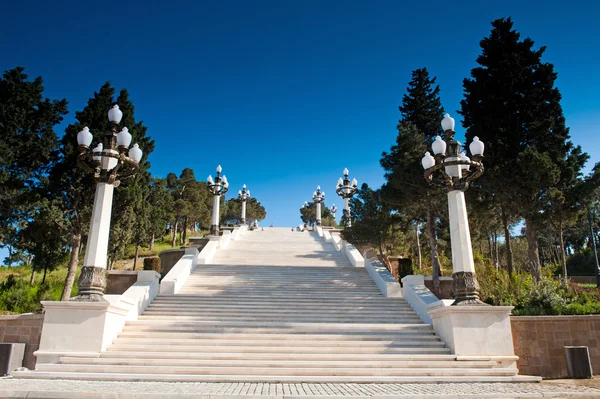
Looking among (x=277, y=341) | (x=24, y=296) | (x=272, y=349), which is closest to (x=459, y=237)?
(x=277, y=341)

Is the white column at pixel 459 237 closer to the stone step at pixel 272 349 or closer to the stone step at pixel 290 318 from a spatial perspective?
the stone step at pixel 272 349

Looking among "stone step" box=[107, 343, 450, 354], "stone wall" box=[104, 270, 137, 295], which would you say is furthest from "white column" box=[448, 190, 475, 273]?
"stone wall" box=[104, 270, 137, 295]

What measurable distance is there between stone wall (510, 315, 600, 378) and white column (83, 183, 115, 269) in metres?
9.67

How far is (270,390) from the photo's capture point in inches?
259

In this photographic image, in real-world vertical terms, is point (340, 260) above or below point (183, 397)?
above

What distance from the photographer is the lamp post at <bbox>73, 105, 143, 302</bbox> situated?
927cm

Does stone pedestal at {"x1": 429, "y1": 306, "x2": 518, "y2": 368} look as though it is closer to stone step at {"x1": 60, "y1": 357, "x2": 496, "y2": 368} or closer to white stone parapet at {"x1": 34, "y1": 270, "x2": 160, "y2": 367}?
stone step at {"x1": 60, "y1": 357, "x2": 496, "y2": 368}

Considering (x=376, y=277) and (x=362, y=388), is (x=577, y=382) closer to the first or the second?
(x=362, y=388)

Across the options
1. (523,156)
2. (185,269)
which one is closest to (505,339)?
(523,156)

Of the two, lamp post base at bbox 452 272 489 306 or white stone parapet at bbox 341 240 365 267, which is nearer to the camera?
lamp post base at bbox 452 272 489 306

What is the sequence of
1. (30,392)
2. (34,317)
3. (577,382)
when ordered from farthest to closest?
(34,317), (577,382), (30,392)

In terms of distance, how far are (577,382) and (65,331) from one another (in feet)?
34.6

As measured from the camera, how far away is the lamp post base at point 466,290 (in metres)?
9.29

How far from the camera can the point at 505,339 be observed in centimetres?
904
